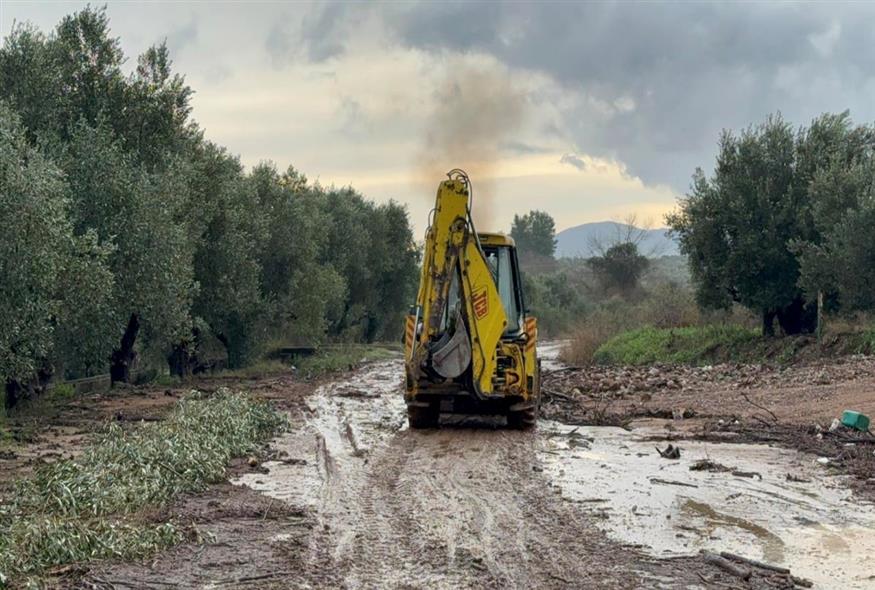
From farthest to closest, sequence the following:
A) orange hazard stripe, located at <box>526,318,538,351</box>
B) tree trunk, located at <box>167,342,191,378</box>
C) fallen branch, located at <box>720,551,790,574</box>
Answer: tree trunk, located at <box>167,342,191,378</box>
orange hazard stripe, located at <box>526,318,538,351</box>
fallen branch, located at <box>720,551,790,574</box>

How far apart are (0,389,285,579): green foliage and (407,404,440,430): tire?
2631mm

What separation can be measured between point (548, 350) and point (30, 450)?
140ft

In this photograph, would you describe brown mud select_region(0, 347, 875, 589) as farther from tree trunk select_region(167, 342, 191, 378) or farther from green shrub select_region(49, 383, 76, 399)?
tree trunk select_region(167, 342, 191, 378)

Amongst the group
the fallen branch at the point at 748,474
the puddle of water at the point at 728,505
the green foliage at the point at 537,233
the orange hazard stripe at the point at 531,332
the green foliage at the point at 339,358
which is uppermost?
the green foliage at the point at 537,233

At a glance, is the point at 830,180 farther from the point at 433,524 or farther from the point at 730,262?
the point at 433,524

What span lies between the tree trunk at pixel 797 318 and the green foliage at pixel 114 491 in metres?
24.1

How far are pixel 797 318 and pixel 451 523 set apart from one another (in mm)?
27931

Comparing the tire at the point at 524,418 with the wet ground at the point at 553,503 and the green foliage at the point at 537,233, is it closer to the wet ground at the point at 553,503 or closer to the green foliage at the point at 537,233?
the wet ground at the point at 553,503

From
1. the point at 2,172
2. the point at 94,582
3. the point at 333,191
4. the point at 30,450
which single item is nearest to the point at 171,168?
the point at 2,172

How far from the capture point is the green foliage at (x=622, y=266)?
82062mm

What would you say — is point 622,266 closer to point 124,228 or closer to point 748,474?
point 124,228

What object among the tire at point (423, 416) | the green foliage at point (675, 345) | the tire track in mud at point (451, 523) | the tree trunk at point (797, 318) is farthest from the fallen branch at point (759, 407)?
the tree trunk at point (797, 318)

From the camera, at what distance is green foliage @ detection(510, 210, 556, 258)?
150m

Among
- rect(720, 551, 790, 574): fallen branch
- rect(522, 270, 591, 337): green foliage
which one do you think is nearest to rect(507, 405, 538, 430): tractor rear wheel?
rect(720, 551, 790, 574): fallen branch
